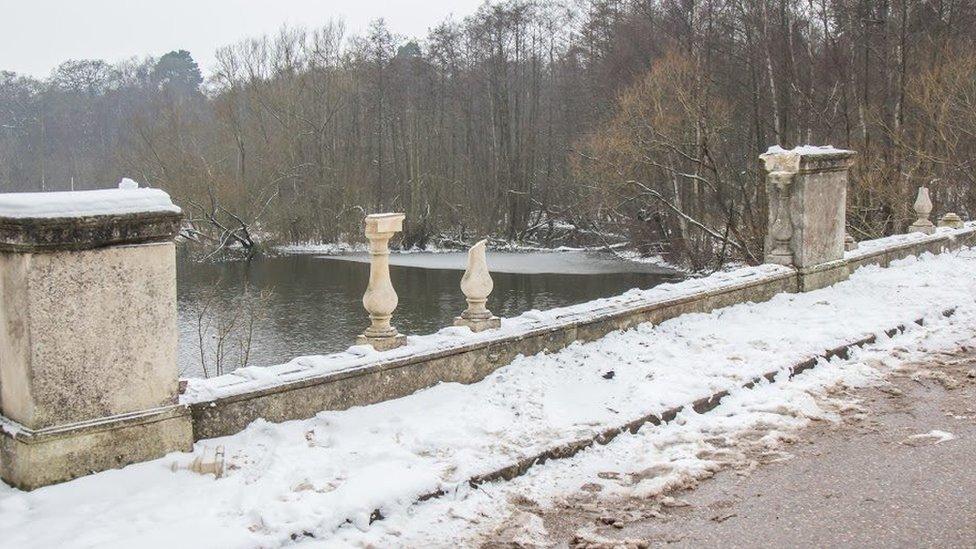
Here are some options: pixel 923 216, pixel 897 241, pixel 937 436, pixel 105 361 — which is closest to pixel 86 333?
pixel 105 361

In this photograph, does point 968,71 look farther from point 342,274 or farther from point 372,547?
point 372,547

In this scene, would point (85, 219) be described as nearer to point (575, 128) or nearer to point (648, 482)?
point (648, 482)

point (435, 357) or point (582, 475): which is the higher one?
point (435, 357)

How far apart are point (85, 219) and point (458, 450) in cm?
230

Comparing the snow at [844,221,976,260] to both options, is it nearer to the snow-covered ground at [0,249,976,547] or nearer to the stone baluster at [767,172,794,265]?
the stone baluster at [767,172,794,265]

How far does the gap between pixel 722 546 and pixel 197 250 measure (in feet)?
105

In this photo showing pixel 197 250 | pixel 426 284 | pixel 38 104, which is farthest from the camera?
pixel 38 104

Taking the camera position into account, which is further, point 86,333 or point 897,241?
point 897,241

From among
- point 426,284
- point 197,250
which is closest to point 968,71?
point 426,284

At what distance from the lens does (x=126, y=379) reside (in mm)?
4430

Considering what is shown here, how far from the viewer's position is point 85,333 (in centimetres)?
429

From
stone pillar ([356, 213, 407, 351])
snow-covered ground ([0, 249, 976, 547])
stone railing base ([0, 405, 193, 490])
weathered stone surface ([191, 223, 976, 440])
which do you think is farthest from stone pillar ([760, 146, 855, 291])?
stone railing base ([0, 405, 193, 490])

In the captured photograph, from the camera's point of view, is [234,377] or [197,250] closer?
[234,377]

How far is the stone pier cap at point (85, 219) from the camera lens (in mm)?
4102
